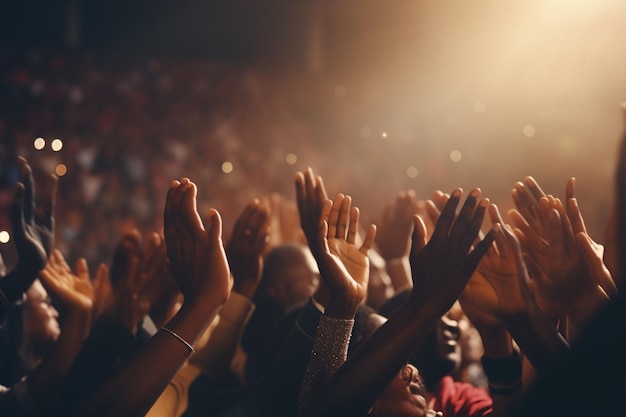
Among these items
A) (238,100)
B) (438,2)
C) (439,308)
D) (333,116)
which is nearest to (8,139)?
(238,100)

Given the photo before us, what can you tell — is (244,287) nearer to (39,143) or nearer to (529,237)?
(529,237)

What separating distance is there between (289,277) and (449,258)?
122 centimetres

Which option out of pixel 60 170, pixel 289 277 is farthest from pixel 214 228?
pixel 60 170

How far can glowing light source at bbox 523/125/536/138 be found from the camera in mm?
7105

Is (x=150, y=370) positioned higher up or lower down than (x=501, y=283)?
lower down

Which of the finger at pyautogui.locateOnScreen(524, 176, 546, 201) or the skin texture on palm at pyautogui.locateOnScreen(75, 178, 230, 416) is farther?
the finger at pyautogui.locateOnScreen(524, 176, 546, 201)

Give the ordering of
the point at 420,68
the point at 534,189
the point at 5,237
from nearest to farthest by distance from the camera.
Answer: the point at 534,189 → the point at 5,237 → the point at 420,68

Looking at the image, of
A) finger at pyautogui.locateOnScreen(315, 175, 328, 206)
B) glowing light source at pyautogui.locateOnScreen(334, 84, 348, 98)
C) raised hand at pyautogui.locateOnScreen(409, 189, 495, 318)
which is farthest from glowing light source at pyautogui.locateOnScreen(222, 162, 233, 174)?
raised hand at pyautogui.locateOnScreen(409, 189, 495, 318)

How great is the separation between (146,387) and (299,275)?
119cm

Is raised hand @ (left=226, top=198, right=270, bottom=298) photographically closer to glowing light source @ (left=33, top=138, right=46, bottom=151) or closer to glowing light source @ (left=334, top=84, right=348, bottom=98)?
glowing light source @ (left=33, top=138, right=46, bottom=151)

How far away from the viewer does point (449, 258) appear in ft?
3.75

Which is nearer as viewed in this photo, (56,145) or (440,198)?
(440,198)

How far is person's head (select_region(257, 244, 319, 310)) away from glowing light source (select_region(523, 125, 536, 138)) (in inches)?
214

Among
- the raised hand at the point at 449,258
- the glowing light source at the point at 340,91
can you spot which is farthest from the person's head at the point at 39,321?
the glowing light source at the point at 340,91
